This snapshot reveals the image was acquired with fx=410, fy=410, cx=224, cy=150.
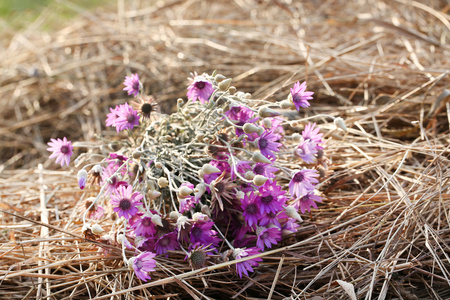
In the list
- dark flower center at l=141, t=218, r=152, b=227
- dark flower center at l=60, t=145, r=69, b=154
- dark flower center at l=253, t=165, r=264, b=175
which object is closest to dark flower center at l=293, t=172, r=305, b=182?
dark flower center at l=253, t=165, r=264, b=175

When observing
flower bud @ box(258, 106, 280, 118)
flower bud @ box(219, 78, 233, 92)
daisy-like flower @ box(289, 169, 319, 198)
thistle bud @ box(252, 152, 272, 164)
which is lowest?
daisy-like flower @ box(289, 169, 319, 198)

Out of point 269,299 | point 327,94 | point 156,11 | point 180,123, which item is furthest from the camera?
point 156,11

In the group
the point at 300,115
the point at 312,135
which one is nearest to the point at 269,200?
the point at 312,135

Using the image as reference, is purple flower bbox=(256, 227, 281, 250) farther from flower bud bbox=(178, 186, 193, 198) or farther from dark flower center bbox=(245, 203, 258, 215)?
flower bud bbox=(178, 186, 193, 198)

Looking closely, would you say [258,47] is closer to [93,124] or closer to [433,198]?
[93,124]

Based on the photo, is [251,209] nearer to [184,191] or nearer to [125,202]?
[184,191]

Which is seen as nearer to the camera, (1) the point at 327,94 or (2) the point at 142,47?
(1) the point at 327,94

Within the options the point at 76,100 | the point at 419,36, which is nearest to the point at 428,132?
the point at 419,36
